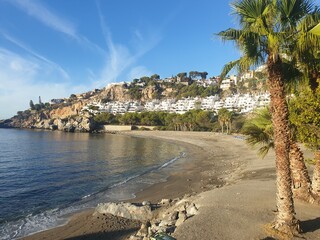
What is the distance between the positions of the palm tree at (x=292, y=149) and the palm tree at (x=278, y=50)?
2.82m

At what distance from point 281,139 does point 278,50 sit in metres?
2.56

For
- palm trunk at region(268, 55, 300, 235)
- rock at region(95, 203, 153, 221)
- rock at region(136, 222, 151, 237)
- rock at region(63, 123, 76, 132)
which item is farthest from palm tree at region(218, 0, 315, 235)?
rock at region(63, 123, 76, 132)

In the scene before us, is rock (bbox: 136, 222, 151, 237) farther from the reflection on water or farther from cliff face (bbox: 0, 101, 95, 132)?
cliff face (bbox: 0, 101, 95, 132)

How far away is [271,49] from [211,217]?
6.41 m

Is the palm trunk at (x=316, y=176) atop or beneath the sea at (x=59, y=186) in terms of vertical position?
atop

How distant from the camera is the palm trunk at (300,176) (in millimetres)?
11875

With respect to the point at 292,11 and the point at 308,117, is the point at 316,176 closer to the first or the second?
the point at 308,117

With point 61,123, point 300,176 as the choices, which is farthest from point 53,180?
point 61,123

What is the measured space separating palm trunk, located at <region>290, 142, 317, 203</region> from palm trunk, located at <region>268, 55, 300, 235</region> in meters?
3.17

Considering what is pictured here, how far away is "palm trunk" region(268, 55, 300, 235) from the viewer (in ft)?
29.1

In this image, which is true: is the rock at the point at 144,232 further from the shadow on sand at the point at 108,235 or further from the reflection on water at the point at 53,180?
the reflection on water at the point at 53,180

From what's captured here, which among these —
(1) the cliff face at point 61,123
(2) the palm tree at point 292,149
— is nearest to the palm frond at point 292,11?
(2) the palm tree at point 292,149

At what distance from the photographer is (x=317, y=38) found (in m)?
8.39

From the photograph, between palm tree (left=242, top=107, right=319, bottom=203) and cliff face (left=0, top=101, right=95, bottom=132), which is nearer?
palm tree (left=242, top=107, right=319, bottom=203)
